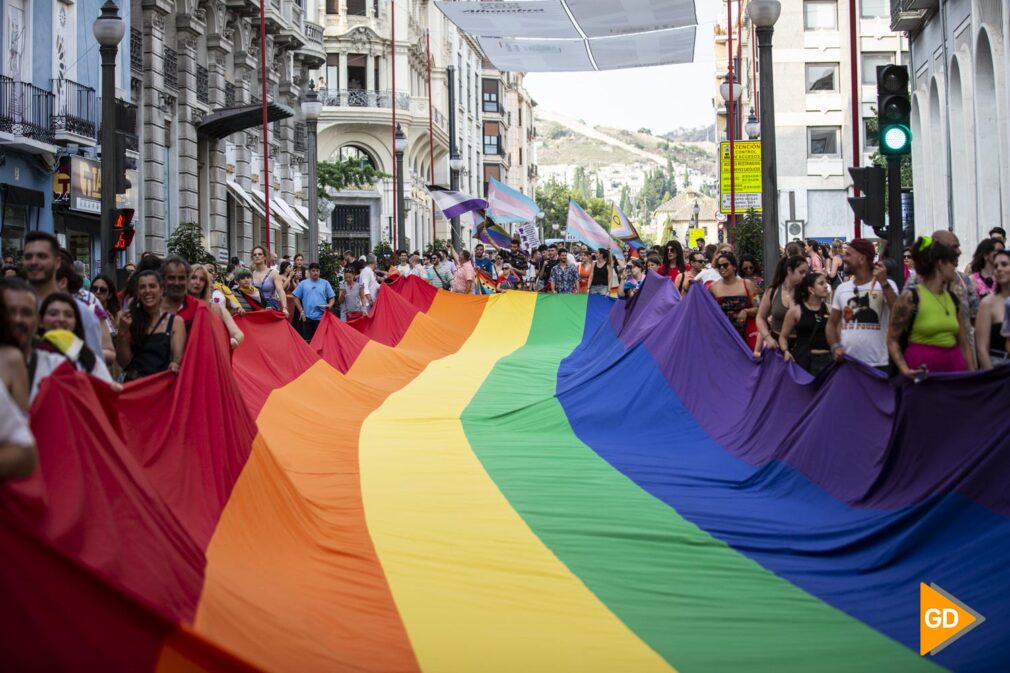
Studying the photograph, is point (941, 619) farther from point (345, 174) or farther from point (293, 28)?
point (345, 174)

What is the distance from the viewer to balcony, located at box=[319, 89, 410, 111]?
72.1m

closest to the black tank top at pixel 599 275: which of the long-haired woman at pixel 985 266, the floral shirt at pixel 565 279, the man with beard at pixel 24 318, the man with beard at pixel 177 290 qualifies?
the floral shirt at pixel 565 279

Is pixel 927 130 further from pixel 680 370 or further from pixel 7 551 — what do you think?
pixel 7 551

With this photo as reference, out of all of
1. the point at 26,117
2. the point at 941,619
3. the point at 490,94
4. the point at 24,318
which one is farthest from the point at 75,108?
the point at 490,94

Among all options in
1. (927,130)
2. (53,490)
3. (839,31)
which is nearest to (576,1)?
(53,490)

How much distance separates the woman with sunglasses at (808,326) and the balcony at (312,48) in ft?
140

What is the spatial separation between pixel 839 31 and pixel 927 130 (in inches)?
1176

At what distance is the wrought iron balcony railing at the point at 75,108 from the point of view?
30234mm

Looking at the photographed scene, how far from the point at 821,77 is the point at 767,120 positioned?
50736mm

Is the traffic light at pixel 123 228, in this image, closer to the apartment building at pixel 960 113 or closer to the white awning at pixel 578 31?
the white awning at pixel 578 31

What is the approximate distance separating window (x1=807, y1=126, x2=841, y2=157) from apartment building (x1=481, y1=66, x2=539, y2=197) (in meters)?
37.4

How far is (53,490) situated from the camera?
6152 mm

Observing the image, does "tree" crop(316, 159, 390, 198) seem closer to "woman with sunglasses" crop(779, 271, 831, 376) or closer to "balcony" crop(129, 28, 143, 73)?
"balcony" crop(129, 28, 143, 73)

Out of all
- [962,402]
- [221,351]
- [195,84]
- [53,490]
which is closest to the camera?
[53,490]
